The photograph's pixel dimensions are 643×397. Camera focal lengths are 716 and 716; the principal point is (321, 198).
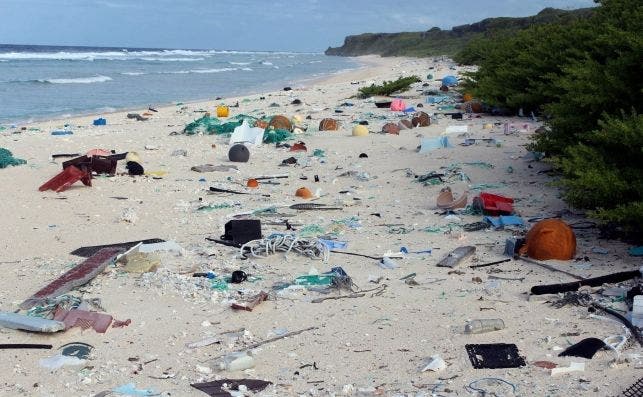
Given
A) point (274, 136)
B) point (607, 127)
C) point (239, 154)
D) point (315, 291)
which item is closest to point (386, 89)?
point (274, 136)

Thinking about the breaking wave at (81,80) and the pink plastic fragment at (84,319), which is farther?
the breaking wave at (81,80)

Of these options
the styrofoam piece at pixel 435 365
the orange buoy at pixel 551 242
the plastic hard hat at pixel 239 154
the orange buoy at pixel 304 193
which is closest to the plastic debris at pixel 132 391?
the styrofoam piece at pixel 435 365

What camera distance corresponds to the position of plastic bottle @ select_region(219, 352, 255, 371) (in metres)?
3.37

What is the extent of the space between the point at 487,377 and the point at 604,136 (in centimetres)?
261

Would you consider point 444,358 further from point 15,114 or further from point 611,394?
point 15,114

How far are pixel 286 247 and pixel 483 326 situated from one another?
188cm

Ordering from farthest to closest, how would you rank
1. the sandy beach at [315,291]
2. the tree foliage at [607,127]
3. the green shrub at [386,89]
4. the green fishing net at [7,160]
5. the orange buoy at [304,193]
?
the green shrub at [386,89]
the green fishing net at [7,160]
the orange buoy at [304,193]
the tree foliage at [607,127]
the sandy beach at [315,291]

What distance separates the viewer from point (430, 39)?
66188 millimetres

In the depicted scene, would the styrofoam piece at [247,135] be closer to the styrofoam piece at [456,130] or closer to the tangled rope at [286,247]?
the styrofoam piece at [456,130]

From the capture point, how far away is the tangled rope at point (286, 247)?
5.14 m

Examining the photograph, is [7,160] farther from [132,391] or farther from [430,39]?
[430,39]

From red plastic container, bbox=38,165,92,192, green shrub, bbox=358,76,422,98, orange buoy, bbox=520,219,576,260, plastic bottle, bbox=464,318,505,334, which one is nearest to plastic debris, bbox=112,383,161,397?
plastic bottle, bbox=464,318,505,334

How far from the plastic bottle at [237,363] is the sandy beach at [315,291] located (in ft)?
0.11

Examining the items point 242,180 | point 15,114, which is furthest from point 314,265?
point 15,114
